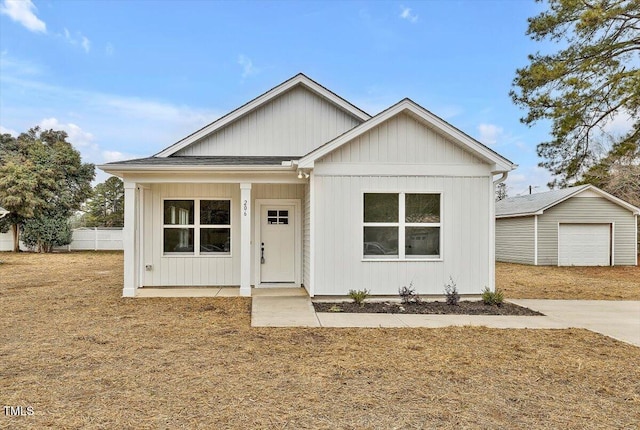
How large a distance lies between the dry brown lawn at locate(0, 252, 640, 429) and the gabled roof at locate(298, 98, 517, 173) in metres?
3.65

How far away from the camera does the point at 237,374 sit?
4465mm

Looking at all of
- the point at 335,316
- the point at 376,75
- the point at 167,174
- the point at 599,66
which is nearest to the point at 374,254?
the point at 335,316

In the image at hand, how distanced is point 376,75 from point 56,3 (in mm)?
12910

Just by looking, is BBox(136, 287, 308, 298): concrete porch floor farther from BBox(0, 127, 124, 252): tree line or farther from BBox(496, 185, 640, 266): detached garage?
BBox(0, 127, 124, 252): tree line

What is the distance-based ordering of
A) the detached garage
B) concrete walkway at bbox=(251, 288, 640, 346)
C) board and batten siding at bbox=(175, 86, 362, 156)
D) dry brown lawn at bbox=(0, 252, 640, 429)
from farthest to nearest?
the detached garage
board and batten siding at bbox=(175, 86, 362, 156)
concrete walkway at bbox=(251, 288, 640, 346)
dry brown lawn at bbox=(0, 252, 640, 429)

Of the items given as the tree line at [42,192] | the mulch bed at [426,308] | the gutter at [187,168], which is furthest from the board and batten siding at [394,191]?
the tree line at [42,192]

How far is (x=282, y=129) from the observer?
1147 cm

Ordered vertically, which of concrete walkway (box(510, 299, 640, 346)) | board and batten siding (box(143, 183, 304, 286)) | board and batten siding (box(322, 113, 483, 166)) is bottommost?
concrete walkway (box(510, 299, 640, 346))

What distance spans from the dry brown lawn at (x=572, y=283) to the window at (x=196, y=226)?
Answer: 24.9 ft

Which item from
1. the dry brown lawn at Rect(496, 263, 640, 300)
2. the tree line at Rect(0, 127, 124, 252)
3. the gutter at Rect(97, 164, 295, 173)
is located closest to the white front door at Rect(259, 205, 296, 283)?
the gutter at Rect(97, 164, 295, 173)

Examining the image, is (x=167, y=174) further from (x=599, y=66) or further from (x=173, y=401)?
(x=599, y=66)

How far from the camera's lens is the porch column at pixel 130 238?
9.12m

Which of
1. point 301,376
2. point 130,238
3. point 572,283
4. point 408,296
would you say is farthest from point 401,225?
point 572,283

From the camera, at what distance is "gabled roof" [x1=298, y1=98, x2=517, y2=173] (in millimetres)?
8594
